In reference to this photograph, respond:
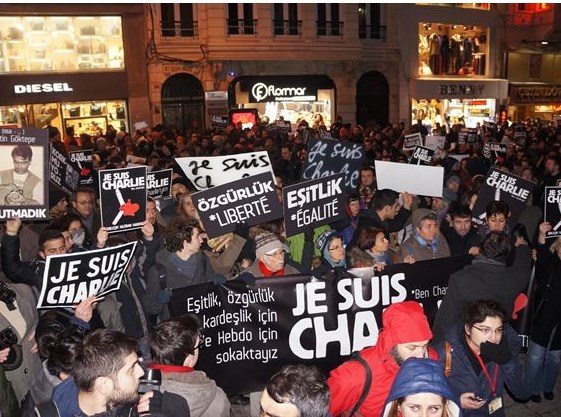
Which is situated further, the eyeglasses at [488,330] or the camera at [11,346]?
the camera at [11,346]

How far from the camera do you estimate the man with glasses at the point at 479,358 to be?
374cm

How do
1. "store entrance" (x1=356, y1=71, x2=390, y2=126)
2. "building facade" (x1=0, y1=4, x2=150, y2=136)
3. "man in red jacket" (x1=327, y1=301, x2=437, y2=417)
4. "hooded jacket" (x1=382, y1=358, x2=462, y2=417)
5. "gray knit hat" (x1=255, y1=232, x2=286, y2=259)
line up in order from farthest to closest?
1. "store entrance" (x1=356, y1=71, x2=390, y2=126)
2. "building facade" (x1=0, y1=4, x2=150, y2=136)
3. "gray knit hat" (x1=255, y1=232, x2=286, y2=259)
4. "man in red jacket" (x1=327, y1=301, x2=437, y2=417)
5. "hooded jacket" (x1=382, y1=358, x2=462, y2=417)

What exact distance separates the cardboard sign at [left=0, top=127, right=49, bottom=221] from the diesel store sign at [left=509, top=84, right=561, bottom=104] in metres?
31.3

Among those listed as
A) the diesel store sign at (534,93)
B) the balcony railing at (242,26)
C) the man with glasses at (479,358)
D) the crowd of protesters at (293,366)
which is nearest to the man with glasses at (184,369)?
the crowd of protesters at (293,366)

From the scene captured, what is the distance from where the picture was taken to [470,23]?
102ft

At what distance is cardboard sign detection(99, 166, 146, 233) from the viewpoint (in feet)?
21.0

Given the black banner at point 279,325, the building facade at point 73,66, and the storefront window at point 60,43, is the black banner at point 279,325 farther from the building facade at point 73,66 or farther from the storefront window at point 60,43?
the storefront window at point 60,43

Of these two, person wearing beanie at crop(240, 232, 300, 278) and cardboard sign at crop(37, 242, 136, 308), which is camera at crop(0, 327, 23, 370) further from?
person wearing beanie at crop(240, 232, 300, 278)

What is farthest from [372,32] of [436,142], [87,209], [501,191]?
[87,209]

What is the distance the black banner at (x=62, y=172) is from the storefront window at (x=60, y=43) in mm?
15361

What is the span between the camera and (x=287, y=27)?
25984mm

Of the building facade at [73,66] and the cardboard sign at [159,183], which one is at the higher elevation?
the building facade at [73,66]

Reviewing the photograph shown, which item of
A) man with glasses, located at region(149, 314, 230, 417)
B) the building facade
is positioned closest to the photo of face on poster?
man with glasses, located at region(149, 314, 230, 417)

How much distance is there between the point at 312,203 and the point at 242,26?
2036cm
